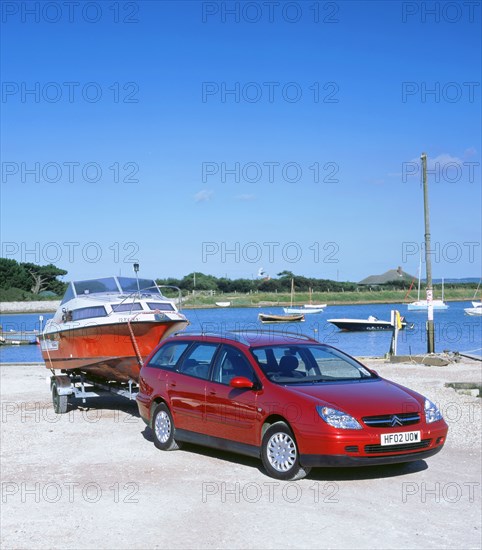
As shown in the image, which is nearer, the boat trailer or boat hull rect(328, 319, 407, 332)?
the boat trailer

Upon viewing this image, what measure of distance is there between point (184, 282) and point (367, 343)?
198ft

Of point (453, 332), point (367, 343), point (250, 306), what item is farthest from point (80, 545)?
point (250, 306)

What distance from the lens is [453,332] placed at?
61438 mm

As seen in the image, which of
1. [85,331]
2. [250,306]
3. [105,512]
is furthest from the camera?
[250,306]

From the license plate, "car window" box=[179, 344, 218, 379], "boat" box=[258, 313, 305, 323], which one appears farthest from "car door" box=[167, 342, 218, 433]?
"boat" box=[258, 313, 305, 323]

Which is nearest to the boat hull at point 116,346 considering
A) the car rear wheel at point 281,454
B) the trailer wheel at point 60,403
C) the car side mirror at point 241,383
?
the trailer wheel at point 60,403

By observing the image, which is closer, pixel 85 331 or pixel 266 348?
pixel 266 348

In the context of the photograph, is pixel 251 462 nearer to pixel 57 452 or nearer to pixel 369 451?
pixel 369 451

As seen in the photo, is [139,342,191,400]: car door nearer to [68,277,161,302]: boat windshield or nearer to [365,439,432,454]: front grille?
[365,439,432,454]: front grille

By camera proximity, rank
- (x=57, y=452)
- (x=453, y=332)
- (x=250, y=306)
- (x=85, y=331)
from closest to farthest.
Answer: (x=57, y=452)
(x=85, y=331)
(x=453, y=332)
(x=250, y=306)

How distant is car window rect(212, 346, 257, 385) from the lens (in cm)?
1092

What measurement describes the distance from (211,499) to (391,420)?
2.21 meters

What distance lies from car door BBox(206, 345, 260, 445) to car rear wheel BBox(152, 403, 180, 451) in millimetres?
1018

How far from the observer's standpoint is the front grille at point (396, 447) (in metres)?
9.49
